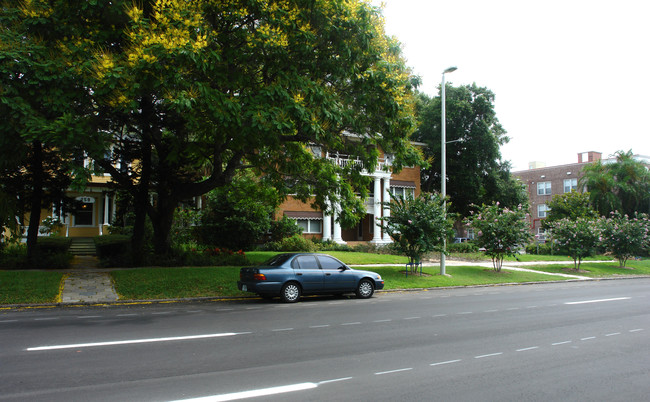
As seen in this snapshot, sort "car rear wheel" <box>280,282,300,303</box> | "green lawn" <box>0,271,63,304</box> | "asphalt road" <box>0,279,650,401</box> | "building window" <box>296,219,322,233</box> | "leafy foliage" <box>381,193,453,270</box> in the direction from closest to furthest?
"asphalt road" <box>0,279,650,401</box>, "green lawn" <box>0,271,63,304</box>, "car rear wheel" <box>280,282,300,303</box>, "leafy foliage" <box>381,193,453,270</box>, "building window" <box>296,219,322,233</box>

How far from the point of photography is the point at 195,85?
38.2 feet

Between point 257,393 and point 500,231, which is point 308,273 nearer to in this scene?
point 257,393

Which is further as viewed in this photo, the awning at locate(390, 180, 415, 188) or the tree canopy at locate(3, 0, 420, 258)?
the awning at locate(390, 180, 415, 188)

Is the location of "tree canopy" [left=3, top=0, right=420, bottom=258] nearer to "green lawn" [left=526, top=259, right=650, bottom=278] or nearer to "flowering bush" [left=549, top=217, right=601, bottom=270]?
"flowering bush" [left=549, top=217, right=601, bottom=270]

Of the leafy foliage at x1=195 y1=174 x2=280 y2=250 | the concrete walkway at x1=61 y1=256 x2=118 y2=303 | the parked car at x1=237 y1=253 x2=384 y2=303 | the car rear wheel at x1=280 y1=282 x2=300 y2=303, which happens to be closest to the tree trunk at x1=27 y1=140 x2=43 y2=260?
the concrete walkway at x1=61 y1=256 x2=118 y2=303

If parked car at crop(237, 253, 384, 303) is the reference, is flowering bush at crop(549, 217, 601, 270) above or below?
above

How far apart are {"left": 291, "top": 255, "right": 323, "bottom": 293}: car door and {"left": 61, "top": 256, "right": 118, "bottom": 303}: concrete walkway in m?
5.04

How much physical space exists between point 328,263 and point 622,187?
36900mm

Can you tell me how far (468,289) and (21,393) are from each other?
16408 mm

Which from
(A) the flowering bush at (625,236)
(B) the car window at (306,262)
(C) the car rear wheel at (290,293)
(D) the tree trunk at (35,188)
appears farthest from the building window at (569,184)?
(D) the tree trunk at (35,188)

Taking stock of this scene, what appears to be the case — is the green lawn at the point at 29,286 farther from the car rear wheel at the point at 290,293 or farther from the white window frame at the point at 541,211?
the white window frame at the point at 541,211

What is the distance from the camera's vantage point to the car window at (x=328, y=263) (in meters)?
14.1

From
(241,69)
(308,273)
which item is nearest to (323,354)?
(308,273)

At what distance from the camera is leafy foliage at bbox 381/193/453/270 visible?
2008cm
